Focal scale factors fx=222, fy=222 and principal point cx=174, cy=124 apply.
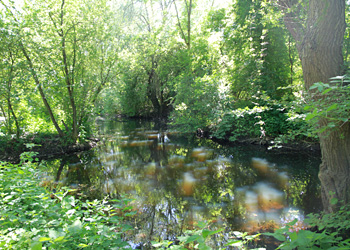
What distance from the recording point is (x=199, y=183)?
22.1 feet

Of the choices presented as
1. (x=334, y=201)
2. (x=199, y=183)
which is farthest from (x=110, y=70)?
(x=334, y=201)

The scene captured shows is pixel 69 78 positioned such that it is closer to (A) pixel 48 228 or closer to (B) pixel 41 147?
(B) pixel 41 147

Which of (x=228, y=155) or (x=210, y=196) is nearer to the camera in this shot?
(x=210, y=196)

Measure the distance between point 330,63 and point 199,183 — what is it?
4725mm

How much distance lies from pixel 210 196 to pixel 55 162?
717cm

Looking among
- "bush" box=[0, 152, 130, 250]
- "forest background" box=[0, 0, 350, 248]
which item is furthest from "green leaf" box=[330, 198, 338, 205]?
"forest background" box=[0, 0, 350, 248]

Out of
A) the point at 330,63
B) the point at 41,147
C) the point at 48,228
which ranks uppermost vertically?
the point at 330,63

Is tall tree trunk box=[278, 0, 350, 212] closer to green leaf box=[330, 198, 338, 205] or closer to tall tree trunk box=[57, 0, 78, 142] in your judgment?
green leaf box=[330, 198, 338, 205]

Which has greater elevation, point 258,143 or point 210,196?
point 258,143

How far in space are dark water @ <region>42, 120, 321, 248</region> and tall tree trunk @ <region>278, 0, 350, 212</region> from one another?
67.7 inches

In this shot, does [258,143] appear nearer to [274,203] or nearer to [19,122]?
[274,203]

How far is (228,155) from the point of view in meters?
9.77

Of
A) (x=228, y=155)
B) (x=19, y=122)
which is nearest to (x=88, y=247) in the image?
(x=228, y=155)

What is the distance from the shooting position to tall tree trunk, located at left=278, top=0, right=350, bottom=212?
2.99m
